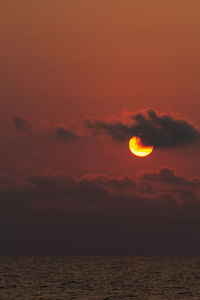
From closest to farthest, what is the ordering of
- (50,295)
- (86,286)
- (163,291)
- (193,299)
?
(193,299) → (50,295) → (163,291) → (86,286)

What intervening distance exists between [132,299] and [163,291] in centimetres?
1128

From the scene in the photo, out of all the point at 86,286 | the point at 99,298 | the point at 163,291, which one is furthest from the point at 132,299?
the point at 86,286

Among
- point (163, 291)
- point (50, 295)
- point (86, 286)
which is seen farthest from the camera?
point (86, 286)

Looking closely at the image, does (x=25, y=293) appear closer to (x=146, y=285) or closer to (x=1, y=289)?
(x=1, y=289)

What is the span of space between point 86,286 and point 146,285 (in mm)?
10622

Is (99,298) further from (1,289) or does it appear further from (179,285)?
(179,285)

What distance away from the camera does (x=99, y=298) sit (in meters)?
70.8

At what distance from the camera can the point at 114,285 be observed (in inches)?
3597

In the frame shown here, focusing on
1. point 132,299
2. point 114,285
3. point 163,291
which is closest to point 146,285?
point 114,285

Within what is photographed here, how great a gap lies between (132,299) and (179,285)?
23.0m

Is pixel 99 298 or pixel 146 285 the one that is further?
pixel 146 285

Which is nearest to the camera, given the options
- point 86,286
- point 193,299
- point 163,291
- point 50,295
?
point 193,299

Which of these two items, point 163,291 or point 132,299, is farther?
point 163,291

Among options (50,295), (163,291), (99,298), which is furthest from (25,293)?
(163,291)
